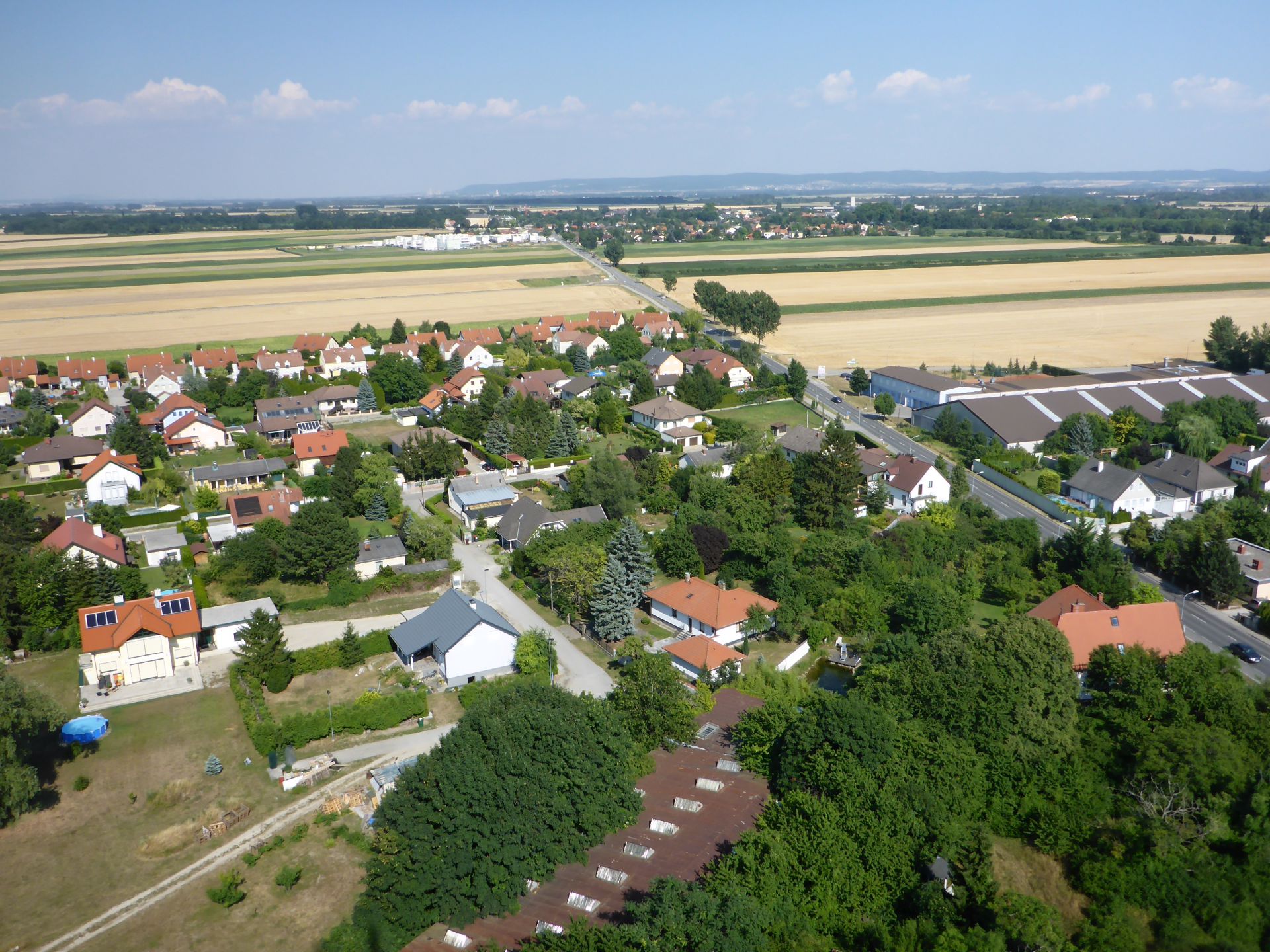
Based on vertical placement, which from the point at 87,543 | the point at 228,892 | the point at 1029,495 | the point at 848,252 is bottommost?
the point at 228,892

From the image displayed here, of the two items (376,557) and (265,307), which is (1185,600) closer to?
(376,557)

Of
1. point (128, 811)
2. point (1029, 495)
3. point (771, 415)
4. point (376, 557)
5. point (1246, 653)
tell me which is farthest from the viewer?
point (771, 415)

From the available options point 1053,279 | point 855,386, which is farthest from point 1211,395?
point 1053,279

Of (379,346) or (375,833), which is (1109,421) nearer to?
(375,833)

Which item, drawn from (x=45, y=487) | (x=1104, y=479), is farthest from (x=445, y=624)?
(x=1104, y=479)

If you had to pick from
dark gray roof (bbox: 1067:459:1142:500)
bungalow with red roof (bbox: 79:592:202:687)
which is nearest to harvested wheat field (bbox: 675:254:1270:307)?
dark gray roof (bbox: 1067:459:1142:500)
